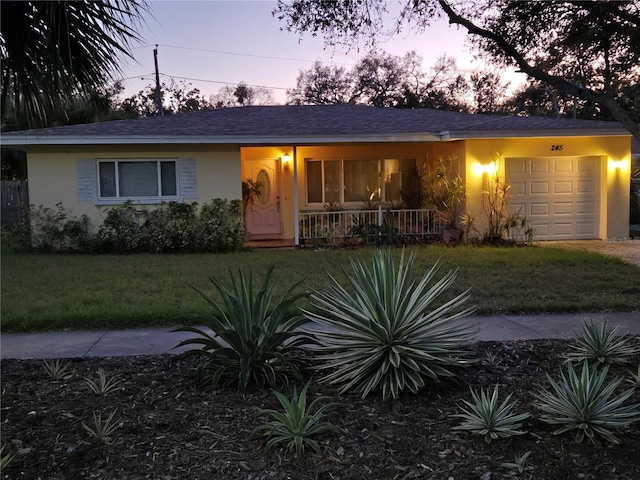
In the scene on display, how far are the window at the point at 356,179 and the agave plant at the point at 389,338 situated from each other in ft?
41.0

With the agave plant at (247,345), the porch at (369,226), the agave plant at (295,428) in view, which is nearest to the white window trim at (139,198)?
the porch at (369,226)

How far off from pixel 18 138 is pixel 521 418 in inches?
506

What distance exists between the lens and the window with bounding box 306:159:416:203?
17.2 meters

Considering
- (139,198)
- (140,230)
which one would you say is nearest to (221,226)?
(140,230)

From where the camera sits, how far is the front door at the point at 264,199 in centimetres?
1705

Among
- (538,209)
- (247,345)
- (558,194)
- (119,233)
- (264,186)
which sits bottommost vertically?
(247,345)

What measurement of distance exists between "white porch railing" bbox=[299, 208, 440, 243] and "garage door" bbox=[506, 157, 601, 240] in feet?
7.65

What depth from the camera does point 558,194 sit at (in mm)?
15812

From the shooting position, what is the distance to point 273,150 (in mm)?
17000

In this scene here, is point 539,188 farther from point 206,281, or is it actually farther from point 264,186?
point 206,281

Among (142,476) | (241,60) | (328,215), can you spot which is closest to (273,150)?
(328,215)

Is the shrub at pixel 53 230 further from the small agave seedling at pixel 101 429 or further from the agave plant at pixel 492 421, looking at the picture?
the agave plant at pixel 492 421

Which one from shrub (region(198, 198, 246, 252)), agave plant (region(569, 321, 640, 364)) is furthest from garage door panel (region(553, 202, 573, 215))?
agave plant (region(569, 321, 640, 364))

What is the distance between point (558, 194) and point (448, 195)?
298cm
